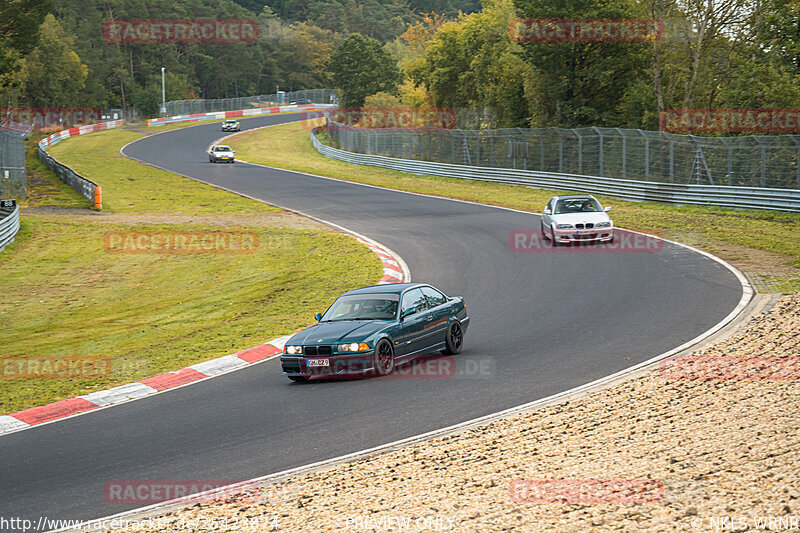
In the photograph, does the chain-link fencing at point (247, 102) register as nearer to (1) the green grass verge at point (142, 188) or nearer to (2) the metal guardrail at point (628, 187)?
(1) the green grass verge at point (142, 188)

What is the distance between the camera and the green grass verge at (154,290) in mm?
15734

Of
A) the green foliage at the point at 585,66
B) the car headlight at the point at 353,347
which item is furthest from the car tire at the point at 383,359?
the green foliage at the point at 585,66

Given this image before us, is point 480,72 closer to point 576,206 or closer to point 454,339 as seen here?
point 576,206

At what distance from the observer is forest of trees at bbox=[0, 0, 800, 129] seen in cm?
4044

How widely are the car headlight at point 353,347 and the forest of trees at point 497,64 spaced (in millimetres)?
27298

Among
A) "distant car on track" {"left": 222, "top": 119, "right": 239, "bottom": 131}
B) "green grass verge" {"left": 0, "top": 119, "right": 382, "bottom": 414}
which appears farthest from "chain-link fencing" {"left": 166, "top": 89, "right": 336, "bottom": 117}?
"green grass verge" {"left": 0, "top": 119, "right": 382, "bottom": 414}

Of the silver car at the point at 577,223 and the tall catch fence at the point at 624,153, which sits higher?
the tall catch fence at the point at 624,153

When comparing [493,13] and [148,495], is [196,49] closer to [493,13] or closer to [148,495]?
[493,13]

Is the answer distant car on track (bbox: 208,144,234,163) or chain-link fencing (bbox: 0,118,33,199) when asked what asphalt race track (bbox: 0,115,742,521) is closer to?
chain-link fencing (bbox: 0,118,33,199)

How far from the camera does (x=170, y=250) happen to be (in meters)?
28.0

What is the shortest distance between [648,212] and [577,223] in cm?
909

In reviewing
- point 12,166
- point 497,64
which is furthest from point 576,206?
point 497,64

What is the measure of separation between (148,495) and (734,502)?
5.29 m

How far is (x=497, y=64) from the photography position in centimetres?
6259
